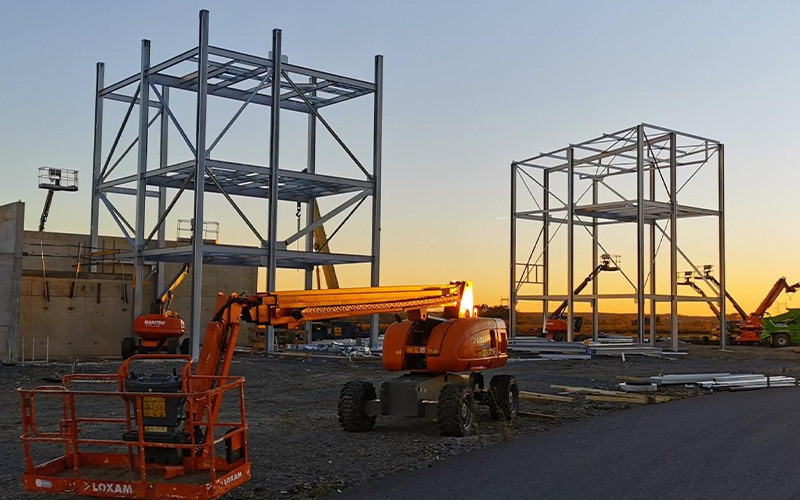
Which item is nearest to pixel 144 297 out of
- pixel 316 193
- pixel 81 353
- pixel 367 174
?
pixel 81 353

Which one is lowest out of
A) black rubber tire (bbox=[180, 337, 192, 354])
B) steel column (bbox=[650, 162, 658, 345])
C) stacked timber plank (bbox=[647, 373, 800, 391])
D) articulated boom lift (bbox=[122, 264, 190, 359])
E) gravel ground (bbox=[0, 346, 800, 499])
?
gravel ground (bbox=[0, 346, 800, 499])

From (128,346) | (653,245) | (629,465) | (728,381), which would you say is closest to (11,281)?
(128,346)

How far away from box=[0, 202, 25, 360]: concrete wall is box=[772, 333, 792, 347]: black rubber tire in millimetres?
38734

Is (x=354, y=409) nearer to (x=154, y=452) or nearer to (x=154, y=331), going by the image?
(x=154, y=452)

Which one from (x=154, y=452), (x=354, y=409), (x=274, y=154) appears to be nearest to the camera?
(x=154, y=452)

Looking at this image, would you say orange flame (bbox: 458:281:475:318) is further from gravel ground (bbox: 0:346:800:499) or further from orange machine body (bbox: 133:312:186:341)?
orange machine body (bbox: 133:312:186:341)

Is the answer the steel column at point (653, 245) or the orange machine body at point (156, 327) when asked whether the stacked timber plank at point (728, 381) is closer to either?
the orange machine body at point (156, 327)

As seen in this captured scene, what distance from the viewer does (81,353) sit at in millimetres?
35938

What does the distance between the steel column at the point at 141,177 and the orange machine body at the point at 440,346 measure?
71.1ft

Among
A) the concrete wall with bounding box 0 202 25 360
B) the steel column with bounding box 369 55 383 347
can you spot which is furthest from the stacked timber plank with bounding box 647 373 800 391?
the concrete wall with bounding box 0 202 25 360

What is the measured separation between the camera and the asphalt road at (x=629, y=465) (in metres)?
10.1

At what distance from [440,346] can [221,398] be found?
5.15m

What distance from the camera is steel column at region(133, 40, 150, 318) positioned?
114ft

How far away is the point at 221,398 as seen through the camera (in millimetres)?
10250
